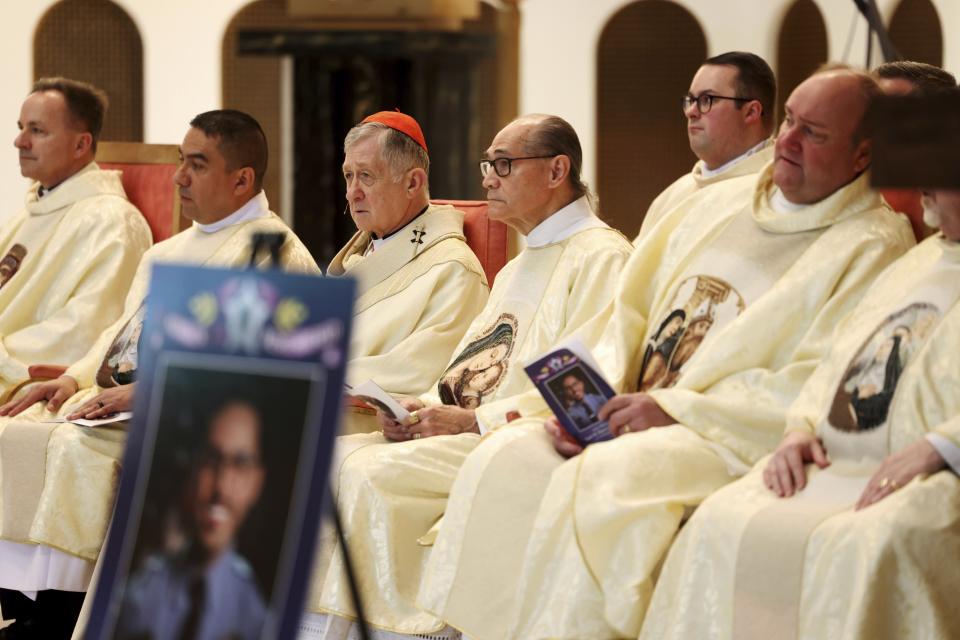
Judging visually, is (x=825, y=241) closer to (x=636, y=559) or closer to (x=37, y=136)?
(x=636, y=559)

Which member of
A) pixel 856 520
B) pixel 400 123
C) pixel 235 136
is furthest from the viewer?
pixel 235 136

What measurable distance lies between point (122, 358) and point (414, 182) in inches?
46.4

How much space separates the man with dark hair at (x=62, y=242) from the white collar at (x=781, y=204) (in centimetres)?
284

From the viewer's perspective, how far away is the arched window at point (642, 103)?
29.7 feet

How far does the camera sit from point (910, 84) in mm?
4059

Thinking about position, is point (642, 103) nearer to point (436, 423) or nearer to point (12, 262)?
point (12, 262)

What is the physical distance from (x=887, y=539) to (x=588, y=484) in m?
0.82

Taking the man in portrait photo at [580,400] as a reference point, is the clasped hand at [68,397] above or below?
below

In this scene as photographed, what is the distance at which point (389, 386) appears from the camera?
5.01m

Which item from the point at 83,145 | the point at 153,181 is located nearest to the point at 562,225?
the point at 153,181

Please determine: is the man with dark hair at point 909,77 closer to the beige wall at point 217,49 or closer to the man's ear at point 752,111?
the man's ear at point 752,111

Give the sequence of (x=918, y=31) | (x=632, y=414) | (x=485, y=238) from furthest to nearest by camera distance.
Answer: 1. (x=918, y=31)
2. (x=485, y=238)
3. (x=632, y=414)

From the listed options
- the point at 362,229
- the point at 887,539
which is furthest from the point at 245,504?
the point at 362,229

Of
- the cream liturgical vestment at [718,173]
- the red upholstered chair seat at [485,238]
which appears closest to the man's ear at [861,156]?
the cream liturgical vestment at [718,173]
